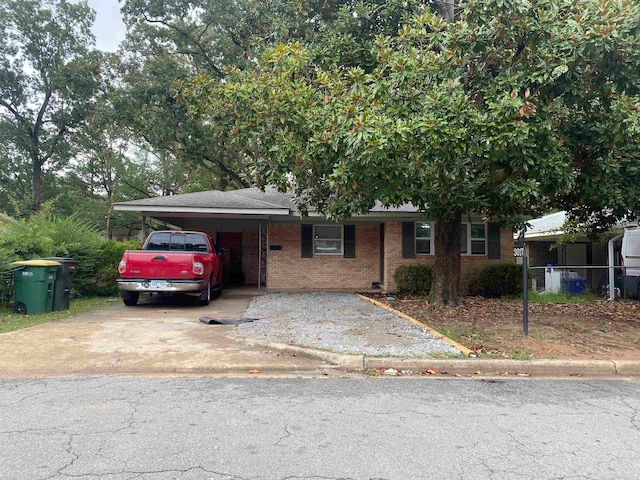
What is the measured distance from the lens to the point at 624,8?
22.7 ft

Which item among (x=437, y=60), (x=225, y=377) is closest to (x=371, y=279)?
(x=437, y=60)

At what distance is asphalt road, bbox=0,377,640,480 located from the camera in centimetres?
325

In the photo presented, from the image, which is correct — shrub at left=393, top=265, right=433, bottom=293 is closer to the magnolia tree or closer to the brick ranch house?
Answer: the brick ranch house

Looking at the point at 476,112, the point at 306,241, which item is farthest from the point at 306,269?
the point at 476,112

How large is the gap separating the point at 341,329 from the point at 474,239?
8.84m

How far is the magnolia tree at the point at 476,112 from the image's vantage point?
6805 millimetres

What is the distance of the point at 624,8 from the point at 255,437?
26.8 feet

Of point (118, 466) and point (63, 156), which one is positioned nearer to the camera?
point (118, 466)

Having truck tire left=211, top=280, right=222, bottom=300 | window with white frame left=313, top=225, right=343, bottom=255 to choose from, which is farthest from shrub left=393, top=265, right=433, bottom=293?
truck tire left=211, top=280, right=222, bottom=300

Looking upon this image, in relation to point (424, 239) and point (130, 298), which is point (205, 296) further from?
point (424, 239)

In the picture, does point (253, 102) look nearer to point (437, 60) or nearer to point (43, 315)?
point (437, 60)

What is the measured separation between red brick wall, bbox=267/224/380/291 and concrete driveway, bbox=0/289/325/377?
19.3 feet

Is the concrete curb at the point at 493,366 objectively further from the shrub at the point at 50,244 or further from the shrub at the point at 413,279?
the shrub at the point at 413,279

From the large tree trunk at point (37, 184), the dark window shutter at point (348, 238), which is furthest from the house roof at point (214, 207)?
the large tree trunk at point (37, 184)
